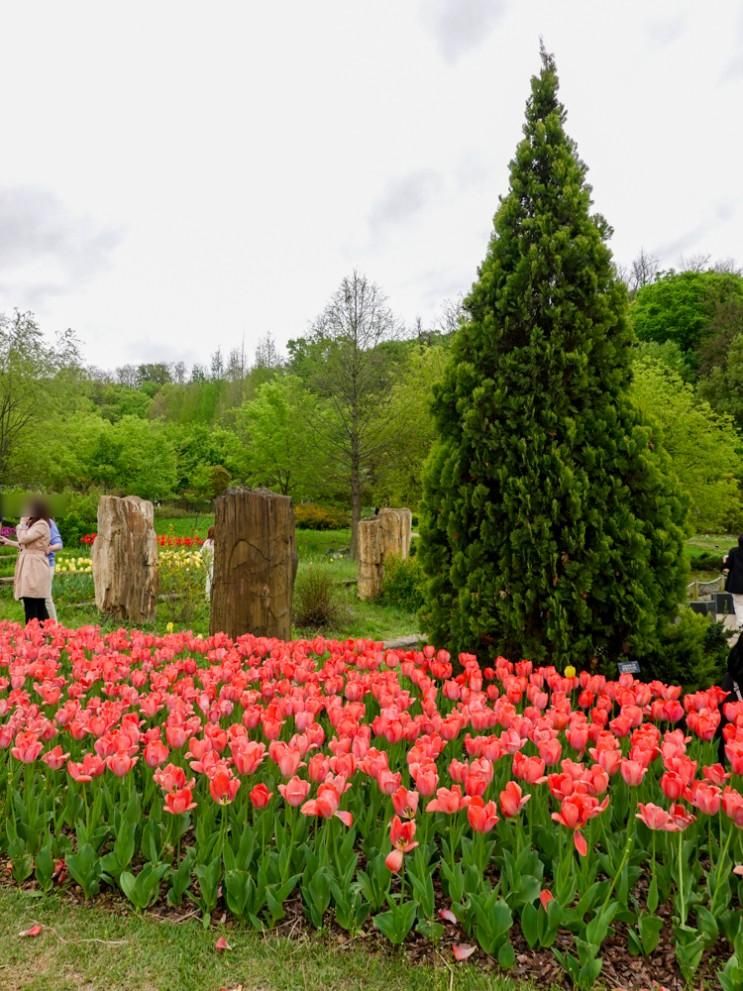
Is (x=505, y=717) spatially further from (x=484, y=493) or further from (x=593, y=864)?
(x=484, y=493)

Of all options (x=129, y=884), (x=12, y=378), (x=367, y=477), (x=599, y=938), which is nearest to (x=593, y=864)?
(x=599, y=938)

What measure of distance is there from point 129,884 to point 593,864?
1577mm

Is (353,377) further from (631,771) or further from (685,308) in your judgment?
(685,308)

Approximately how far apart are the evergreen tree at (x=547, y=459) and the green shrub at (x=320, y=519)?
2878 cm

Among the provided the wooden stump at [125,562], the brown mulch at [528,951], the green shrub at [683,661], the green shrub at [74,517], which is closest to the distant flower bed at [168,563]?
the wooden stump at [125,562]

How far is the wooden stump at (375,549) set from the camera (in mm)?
13930

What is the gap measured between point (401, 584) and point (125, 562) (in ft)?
16.4

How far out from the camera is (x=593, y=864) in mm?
2484

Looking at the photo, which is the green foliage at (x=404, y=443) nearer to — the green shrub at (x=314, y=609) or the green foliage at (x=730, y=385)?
the green shrub at (x=314, y=609)

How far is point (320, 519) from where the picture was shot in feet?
112

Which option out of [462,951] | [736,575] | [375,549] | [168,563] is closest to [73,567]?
[168,563]

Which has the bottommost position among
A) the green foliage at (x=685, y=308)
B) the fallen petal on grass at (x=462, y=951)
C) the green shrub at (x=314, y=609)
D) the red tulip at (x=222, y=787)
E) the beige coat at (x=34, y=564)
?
the fallen petal on grass at (x=462, y=951)

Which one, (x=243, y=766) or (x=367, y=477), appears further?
(x=367, y=477)

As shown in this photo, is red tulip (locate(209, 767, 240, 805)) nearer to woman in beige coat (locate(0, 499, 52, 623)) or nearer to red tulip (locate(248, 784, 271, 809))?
red tulip (locate(248, 784, 271, 809))
